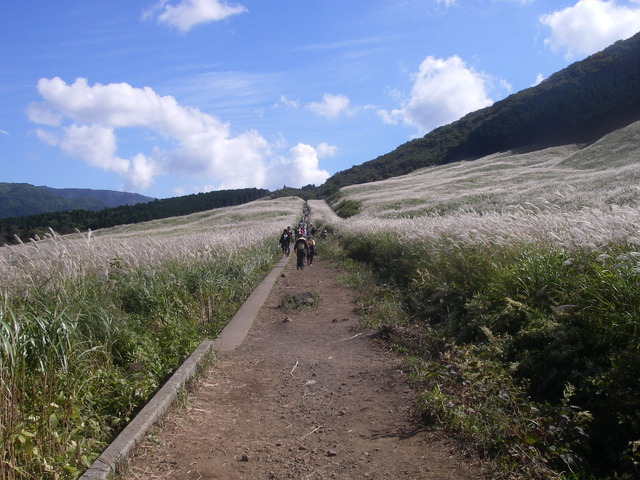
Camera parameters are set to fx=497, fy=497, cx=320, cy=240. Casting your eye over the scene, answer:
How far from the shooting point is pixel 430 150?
101 metres

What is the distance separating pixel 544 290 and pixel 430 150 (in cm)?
9893

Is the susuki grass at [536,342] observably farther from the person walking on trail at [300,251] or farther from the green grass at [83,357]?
the person walking on trail at [300,251]

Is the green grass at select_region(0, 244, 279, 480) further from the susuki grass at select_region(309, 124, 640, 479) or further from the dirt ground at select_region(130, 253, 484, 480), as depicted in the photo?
the susuki grass at select_region(309, 124, 640, 479)

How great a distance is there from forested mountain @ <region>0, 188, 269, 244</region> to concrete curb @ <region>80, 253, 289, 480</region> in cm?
2866

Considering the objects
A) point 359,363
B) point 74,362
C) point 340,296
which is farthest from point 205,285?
point 74,362

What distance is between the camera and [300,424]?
4.48 meters

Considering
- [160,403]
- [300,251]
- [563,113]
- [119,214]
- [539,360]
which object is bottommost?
[539,360]

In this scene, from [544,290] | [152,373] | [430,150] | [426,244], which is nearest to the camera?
[152,373]

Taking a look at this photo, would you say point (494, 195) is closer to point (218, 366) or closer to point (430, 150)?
point (218, 366)

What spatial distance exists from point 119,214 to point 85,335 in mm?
86539

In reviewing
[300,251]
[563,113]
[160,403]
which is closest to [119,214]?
[563,113]

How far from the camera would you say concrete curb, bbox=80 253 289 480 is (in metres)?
3.35

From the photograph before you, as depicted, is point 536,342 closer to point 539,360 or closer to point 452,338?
point 539,360

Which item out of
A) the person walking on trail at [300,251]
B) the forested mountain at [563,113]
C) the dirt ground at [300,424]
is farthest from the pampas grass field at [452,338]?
the forested mountain at [563,113]
